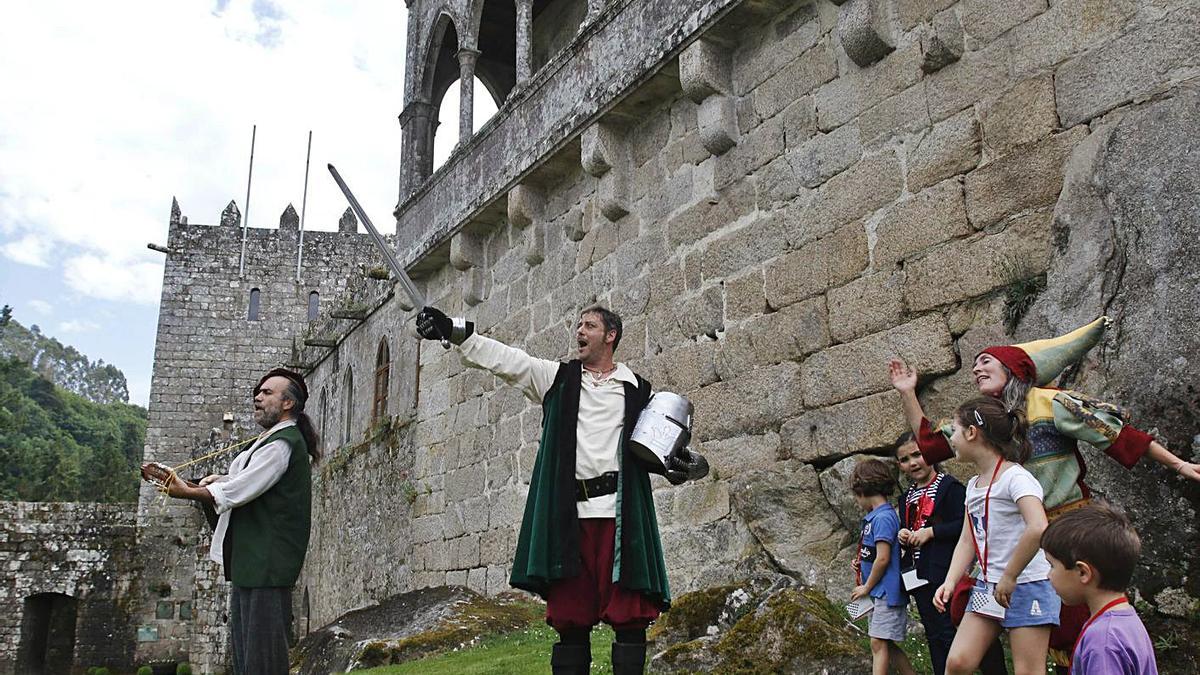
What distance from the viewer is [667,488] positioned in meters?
7.27

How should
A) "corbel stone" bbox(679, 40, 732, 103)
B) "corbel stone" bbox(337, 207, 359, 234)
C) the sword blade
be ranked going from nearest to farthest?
the sword blade < "corbel stone" bbox(679, 40, 732, 103) < "corbel stone" bbox(337, 207, 359, 234)

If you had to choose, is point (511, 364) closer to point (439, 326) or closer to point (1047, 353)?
point (439, 326)

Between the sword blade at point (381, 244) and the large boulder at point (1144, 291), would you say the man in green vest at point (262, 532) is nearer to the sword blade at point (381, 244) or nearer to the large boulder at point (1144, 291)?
the sword blade at point (381, 244)

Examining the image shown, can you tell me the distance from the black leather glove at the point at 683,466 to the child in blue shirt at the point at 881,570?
3.03 ft

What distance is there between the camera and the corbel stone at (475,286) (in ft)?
33.9

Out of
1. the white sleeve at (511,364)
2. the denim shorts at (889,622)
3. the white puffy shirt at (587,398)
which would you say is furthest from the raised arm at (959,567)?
the white sleeve at (511,364)

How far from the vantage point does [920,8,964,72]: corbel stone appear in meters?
5.46

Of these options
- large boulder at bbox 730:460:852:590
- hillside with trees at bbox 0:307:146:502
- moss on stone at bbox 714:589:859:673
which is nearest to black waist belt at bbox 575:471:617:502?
moss on stone at bbox 714:589:859:673

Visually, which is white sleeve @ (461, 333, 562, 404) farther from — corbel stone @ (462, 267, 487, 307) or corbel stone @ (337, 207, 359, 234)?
corbel stone @ (337, 207, 359, 234)

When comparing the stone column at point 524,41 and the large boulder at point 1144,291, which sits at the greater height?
the stone column at point 524,41

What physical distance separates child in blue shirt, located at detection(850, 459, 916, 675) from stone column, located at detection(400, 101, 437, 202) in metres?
7.38

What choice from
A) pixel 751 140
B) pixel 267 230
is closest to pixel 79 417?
pixel 267 230

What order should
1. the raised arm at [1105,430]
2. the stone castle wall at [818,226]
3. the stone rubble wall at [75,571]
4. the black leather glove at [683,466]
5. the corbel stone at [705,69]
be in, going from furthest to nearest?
the stone rubble wall at [75,571] < the corbel stone at [705,69] < the stone castle wall at [818,226] < the black leather glove at [683,466] < the raised arm at [1105,430]

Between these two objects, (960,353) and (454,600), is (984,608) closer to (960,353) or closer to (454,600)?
(960,353)
